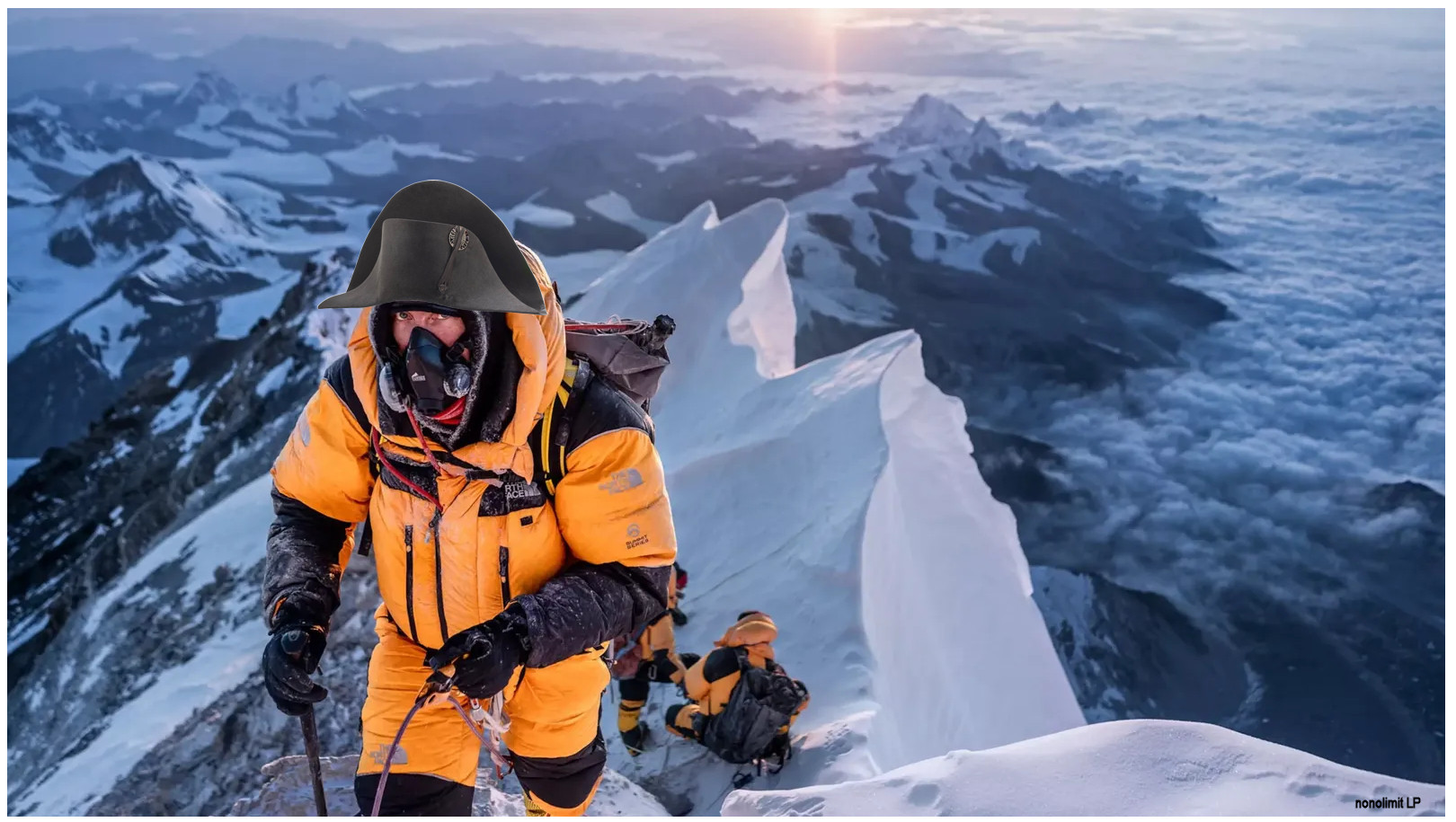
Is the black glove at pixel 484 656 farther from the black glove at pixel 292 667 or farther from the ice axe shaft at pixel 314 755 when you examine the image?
the ice axe shaft at pixel 314 755

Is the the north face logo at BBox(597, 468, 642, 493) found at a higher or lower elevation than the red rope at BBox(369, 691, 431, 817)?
higher

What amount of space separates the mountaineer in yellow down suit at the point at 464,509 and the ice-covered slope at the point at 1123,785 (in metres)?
1.26

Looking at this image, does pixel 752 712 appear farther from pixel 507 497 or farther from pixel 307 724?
pixel 507 497

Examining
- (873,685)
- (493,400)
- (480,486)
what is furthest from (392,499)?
(873,685)

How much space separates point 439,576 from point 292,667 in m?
0.44

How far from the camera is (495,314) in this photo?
2559 mm

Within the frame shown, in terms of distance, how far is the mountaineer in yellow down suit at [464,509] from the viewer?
249 cm

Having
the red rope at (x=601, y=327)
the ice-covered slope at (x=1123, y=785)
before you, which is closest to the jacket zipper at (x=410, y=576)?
the red rope at (x=601, y=327)

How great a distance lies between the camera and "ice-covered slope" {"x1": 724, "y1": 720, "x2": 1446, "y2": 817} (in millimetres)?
3535

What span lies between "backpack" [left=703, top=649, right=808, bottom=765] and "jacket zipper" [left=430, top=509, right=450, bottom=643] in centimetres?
274

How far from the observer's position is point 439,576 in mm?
2734

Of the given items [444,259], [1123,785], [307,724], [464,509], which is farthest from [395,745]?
[1123,785]

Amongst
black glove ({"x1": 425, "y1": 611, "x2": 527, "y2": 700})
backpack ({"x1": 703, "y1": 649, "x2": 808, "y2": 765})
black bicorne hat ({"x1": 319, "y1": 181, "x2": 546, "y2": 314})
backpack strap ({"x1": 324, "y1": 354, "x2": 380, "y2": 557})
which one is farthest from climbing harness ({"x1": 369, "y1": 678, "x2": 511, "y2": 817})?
backpack ({"x1": 703, "y1": 649, "x2": 808, "y2": 765})

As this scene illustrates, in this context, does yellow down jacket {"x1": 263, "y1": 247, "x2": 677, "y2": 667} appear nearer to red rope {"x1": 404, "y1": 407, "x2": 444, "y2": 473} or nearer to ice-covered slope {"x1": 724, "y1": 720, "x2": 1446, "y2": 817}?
red rope {"x1": 404, "y1": 407, "x2": 444, "y2": 473}
